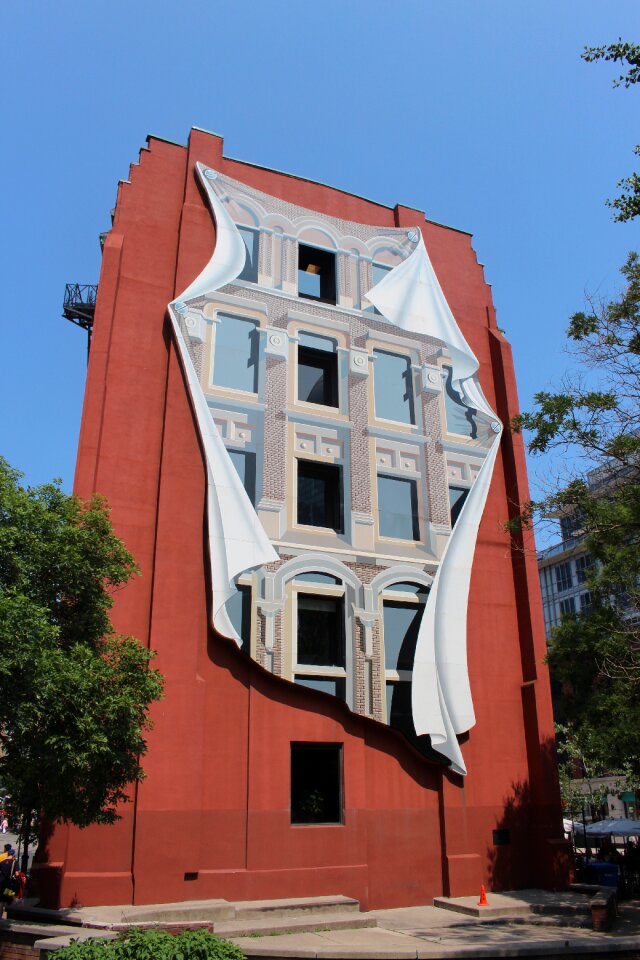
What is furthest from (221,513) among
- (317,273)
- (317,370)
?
(317,273)

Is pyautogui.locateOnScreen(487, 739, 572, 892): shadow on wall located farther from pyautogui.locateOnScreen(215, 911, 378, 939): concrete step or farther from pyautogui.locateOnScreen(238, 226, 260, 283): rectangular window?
pyautogui.locateOnScreen(238, 226, 260, 283): rectangular window

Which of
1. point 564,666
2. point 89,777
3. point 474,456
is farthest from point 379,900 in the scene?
point 474,456

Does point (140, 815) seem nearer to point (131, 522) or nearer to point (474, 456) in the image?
point (131, 522)

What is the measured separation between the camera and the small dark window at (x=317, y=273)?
24828 mm

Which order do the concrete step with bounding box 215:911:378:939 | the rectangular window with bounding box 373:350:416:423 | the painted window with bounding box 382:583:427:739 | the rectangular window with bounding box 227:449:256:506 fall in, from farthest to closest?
the rectangular window with bounding box 373:350:416:423 → the rectangular window with bounding box 227:449:256:506 → the painted window with bounding box 382:583:427:739 → the concrete step with bounding box 215:911:378:939

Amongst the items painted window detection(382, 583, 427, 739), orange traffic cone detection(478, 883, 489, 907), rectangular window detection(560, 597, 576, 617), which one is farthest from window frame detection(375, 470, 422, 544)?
rectangular window detection(560, 597, 576, 617)

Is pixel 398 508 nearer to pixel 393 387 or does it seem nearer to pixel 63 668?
pixel 393 387

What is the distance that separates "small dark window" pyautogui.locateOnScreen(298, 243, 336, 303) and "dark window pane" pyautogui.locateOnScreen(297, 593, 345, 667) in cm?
975

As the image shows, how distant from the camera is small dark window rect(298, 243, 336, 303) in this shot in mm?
24828

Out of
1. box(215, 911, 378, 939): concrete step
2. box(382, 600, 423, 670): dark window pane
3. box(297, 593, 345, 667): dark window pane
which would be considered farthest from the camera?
box(382, 600, 423, 670): dark window pane

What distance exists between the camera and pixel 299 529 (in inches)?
825

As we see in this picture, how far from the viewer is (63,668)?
13.0m

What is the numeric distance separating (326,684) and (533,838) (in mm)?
7450

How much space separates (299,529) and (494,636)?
692 cm
